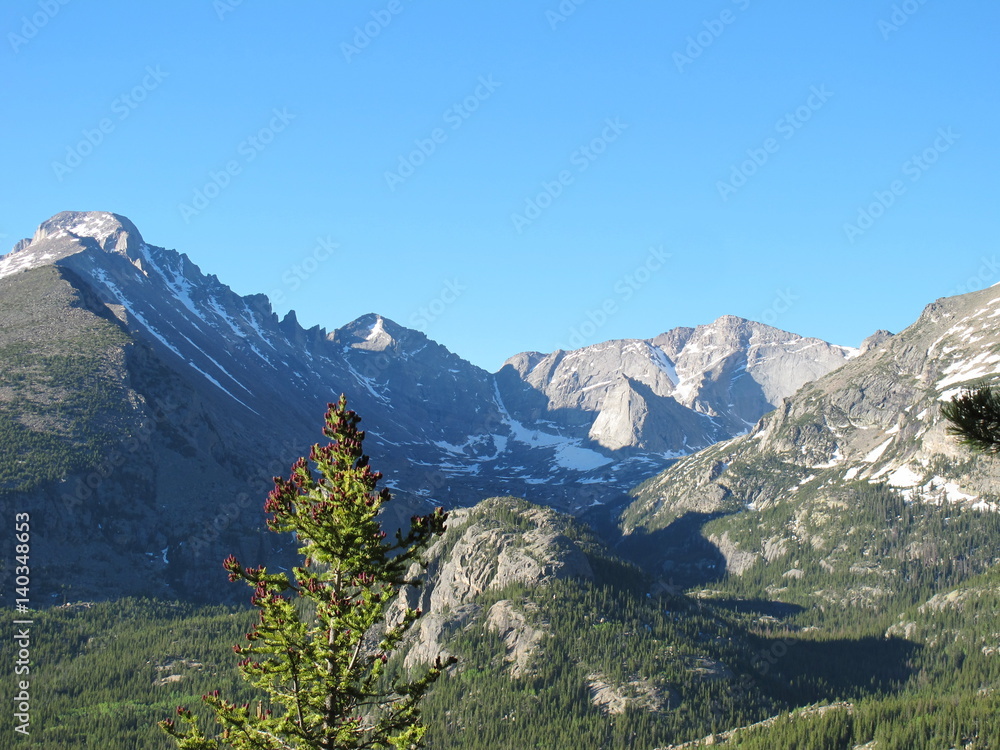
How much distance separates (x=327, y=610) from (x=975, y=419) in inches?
814

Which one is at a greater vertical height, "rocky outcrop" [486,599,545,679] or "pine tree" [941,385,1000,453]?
"pine tree" [941,385,1000,453]

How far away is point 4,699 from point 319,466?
593 feet

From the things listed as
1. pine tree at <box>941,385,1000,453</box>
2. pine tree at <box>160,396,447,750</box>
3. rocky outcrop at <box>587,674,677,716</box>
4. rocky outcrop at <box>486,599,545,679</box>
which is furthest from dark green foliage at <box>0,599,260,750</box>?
pine tree at <box>941,385,1000,453</box>

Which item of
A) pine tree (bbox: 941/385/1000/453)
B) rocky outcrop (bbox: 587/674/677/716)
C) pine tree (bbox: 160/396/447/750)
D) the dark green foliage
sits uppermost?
pine tree (bbox: 941/385/1000/453)

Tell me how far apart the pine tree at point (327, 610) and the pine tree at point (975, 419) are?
15702 mm

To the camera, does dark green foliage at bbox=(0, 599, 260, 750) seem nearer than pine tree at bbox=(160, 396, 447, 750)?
No

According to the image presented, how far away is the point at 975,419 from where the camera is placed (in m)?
18.4

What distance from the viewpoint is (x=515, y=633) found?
197000mm

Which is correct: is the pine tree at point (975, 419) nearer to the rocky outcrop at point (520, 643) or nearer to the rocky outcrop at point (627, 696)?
the rocky outcrop at point (627, 696)

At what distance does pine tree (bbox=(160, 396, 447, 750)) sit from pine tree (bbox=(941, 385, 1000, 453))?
15.7 meters

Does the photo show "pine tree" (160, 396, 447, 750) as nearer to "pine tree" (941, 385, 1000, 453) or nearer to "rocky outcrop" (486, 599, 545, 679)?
"pine tree" (941, 385, 1000, 453)

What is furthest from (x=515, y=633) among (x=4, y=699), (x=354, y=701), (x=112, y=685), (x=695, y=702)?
(x=354, y=701)

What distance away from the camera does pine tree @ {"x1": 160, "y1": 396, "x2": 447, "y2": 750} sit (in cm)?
2817

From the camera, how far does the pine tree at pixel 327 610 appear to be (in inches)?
1109
